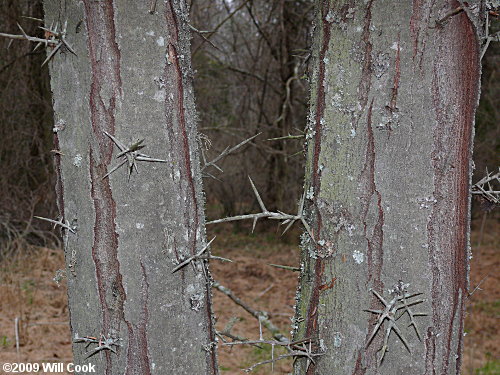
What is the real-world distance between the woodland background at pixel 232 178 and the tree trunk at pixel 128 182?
274mm

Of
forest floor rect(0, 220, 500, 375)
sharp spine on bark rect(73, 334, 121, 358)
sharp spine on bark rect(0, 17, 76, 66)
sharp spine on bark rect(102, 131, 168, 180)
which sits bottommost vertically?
forest floor rect(0, 220, 500, 375)

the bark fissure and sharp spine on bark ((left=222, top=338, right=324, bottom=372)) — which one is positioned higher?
the bark fissure

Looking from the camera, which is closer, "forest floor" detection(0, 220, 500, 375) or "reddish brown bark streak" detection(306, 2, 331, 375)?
"reddish brown bark streak" detection(306, 2, 331, 375)

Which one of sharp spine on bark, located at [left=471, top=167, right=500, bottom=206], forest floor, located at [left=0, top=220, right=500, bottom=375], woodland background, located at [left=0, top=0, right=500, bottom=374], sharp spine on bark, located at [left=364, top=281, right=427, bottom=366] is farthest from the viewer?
woodland background, located at [left=0, top=0, right=500, bottom=374]

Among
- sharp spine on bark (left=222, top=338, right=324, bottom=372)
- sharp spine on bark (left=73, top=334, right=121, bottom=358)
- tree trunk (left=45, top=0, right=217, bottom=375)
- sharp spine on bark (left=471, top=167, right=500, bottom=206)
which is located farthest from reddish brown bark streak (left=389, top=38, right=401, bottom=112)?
sharp spine on bark (left=73, top=334, right=121, bottom=358)

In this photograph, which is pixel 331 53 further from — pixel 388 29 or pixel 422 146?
pixel 422 146

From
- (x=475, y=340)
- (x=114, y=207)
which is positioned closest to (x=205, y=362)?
(x=114, y=207)

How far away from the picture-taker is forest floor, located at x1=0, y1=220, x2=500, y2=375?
4.00 meters

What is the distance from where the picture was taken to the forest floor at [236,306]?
4.00m

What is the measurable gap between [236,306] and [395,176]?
16.2 feet

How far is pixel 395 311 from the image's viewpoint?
1.17 meters

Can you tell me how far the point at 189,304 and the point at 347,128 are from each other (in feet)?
1.84

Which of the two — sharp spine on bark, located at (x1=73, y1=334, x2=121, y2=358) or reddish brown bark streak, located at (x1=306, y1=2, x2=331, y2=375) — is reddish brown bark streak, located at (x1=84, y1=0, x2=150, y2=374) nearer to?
sharp spine on bark, located at (x1=73, y1=334, x2=121, y2=358)

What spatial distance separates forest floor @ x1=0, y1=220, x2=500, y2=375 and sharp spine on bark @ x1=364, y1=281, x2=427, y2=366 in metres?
1.19
